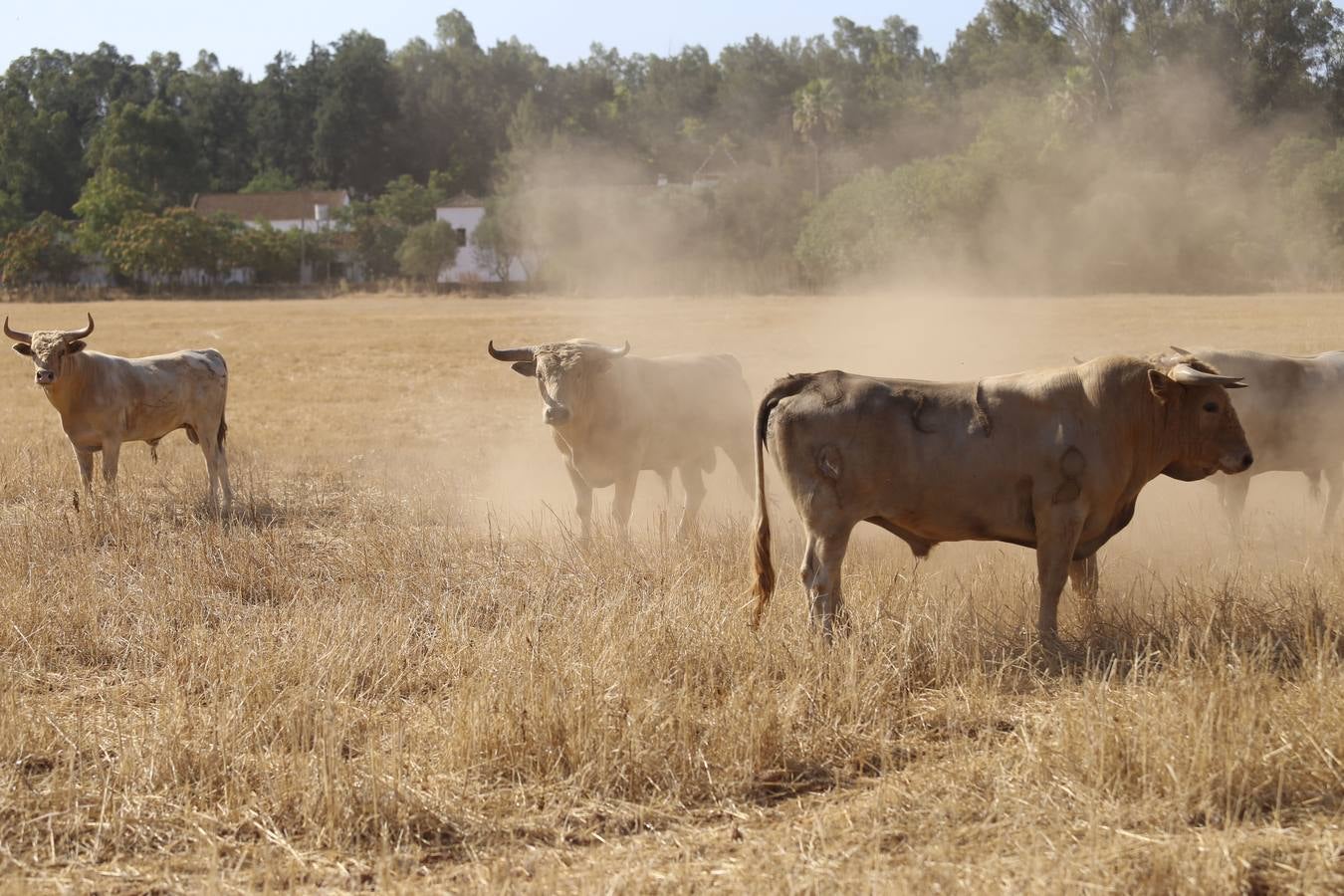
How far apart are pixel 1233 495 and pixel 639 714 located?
746cm

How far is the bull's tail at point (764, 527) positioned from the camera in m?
8.09

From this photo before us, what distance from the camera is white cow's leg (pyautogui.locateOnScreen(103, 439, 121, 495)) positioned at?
13.1m

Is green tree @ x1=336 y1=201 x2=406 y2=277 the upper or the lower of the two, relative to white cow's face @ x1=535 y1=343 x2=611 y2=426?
upper

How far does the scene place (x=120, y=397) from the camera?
44.5 feet

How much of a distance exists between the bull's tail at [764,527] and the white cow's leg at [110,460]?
742cm

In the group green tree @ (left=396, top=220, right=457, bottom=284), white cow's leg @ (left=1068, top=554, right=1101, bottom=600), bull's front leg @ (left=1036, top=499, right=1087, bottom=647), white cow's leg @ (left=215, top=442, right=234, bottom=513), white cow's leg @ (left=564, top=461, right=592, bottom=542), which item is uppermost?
green tree @ (left=396, top=220, right=457, bottom=284)

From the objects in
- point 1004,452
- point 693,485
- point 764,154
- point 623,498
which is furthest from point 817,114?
point 1004,452

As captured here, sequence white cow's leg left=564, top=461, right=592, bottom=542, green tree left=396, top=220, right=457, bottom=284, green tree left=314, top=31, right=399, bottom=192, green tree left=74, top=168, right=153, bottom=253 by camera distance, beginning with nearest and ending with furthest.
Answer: white cow's leg left=564, top=461, right=592, bottom=542
green tree left=74, top=168, right=153, bottom=253
green tree left=396, top=220, right=457, bottom=284
green tree left=314, top=31, right=399, bottom=192

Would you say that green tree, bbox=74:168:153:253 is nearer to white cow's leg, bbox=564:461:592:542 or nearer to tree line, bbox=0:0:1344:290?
tree line, bbox=0:0:1344:290

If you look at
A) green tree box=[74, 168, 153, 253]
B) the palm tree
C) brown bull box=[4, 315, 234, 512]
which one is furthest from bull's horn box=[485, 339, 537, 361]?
the palm tree

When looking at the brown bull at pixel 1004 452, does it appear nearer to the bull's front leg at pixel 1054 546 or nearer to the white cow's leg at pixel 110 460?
the bull's front leg at pixel 1054 546

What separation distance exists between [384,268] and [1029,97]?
147 feet

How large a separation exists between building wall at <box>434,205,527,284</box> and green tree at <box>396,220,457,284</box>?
3.45 feet

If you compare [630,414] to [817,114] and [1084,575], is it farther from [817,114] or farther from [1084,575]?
[817,114]
